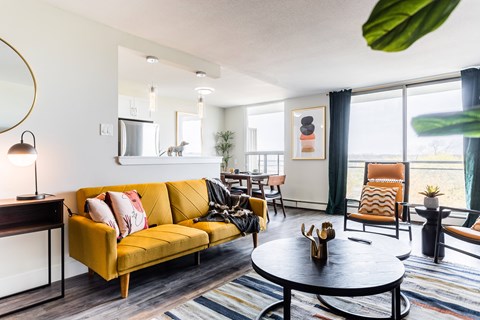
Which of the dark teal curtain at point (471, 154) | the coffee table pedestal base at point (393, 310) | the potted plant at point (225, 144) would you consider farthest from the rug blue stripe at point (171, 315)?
the potted plant at point (225, 144)

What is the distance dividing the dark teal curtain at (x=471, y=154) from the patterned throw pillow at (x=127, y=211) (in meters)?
4.45

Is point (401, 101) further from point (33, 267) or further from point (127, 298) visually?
point (33, 267)

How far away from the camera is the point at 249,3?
2.47 metres

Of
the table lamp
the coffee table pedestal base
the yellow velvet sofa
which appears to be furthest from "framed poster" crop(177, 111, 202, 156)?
the coffee table pedestal base

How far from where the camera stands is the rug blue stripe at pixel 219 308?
1957 mm

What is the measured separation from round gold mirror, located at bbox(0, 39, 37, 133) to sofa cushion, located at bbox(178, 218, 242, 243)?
1.79 metres

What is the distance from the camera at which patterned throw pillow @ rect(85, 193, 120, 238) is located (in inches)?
93.0

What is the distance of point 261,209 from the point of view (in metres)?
3.43

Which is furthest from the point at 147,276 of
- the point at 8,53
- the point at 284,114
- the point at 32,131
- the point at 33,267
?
the point at 284,114

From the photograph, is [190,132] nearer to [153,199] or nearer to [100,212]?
[153,199]

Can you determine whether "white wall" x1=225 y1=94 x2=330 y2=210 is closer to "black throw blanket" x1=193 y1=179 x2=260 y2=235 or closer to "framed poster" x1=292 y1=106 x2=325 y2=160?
"framed poster" x1=292 y1=106 x2=325 y2=160

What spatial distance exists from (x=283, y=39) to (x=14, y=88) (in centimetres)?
262

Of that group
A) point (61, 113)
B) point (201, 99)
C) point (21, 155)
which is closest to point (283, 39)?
point (201, 99)

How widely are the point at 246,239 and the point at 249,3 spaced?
2.75 metres
